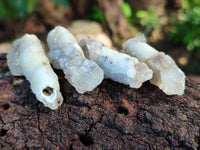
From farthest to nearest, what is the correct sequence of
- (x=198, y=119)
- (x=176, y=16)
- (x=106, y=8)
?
(x=176, y=16) → (x=106, y=8) → (x=198, y=119)

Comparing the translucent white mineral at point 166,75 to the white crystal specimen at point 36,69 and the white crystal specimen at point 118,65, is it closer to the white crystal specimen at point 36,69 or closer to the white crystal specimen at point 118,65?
the white crystal specimen at point 118,65

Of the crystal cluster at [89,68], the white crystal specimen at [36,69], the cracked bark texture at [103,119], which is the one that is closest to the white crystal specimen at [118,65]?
the crystal cluster at [89,68]

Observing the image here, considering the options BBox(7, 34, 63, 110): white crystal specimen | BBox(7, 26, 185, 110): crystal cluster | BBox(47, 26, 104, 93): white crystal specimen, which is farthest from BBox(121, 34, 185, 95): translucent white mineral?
BBox(7, 34, 63, 110): white crystal specimen

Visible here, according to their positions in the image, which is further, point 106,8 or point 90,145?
point 106,8

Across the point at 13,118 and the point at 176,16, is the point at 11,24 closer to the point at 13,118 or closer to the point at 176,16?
the point at 176,16

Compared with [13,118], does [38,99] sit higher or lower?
higher

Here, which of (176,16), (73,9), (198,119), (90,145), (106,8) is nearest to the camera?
(90,145)

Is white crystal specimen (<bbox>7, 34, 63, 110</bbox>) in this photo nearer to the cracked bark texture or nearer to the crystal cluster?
the crystal cluster

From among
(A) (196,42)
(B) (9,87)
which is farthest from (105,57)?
(A) (196,42)
